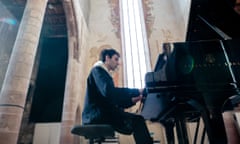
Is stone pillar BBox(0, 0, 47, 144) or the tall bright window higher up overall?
the tall bright window

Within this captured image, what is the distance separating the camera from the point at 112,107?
1758mm

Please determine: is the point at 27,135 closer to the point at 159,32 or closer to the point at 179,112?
the point at 179,112

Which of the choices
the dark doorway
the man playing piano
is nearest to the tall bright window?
the dark doorway

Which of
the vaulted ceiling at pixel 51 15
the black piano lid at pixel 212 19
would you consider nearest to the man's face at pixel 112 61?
the black piano lid at pixel 212 19

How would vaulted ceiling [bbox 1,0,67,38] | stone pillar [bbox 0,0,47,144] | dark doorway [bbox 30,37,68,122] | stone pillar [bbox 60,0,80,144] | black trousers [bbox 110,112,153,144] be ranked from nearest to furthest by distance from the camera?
black trousers [bbox 110,112,153,144]
stone pillar [bbox 0,0,47,144]
stone pillar [bbox 60,0,80,144]
vaulted ceiling [bbox 1,0,67,38]
dark doorway [bbox 30,37,68,122]

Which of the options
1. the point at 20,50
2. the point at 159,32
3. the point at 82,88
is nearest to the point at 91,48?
the point at 82,88

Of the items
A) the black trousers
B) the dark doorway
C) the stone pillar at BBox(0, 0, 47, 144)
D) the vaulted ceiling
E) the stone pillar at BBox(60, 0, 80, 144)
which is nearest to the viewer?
the black trousers

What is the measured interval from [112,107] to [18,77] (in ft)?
4.78

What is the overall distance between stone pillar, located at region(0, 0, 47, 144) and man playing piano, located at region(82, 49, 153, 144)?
103 cm

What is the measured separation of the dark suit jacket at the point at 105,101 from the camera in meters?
1.74

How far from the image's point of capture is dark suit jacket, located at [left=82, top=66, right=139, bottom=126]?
5.71ft

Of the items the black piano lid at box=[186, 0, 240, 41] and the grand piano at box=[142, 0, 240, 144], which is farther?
the black piano lid at box=[186, 0, 240, 41]

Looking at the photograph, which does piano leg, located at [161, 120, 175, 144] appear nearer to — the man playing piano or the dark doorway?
the man playing piano

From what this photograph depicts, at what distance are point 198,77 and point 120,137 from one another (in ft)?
11.3
